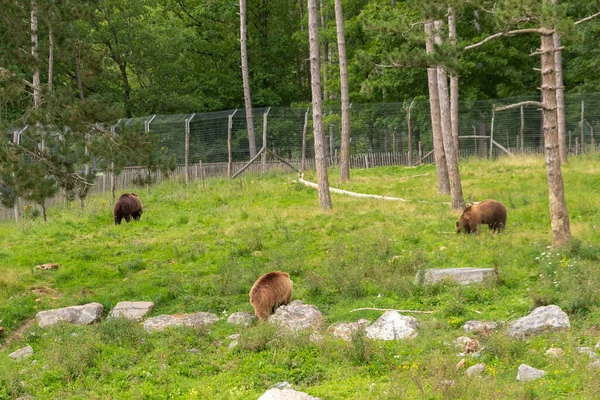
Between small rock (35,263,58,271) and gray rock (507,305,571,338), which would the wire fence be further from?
gray rock (507,305,571,338)

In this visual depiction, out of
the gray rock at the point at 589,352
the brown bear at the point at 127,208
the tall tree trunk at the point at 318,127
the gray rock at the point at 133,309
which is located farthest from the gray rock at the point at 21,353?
the tall tree trunk at the point at 318,127

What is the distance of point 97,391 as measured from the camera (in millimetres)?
8648

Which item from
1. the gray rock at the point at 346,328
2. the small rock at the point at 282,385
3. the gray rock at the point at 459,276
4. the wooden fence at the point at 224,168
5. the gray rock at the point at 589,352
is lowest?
the small rock at the point at 282,385

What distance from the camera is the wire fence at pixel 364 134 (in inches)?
1171

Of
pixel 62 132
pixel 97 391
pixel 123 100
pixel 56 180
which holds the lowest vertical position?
pixel 97 391

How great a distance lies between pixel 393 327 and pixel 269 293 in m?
2.24

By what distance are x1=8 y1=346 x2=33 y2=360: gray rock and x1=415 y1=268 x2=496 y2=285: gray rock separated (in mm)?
5969

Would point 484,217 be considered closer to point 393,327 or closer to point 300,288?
point 300,288

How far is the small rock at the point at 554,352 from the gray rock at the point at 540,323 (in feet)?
1.92

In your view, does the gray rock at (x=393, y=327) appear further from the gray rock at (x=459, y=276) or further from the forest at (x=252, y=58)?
the forest at (x=252, y=58)

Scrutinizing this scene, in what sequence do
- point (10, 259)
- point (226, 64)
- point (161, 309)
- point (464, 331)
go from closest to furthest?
point (464, 331) → point (161, 309) → point (10, 259) → point (226, 64)

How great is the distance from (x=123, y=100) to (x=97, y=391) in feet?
102

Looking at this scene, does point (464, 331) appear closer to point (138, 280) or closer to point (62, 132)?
point (138, 280)

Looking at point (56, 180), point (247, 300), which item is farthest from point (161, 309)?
point (56, 180)
